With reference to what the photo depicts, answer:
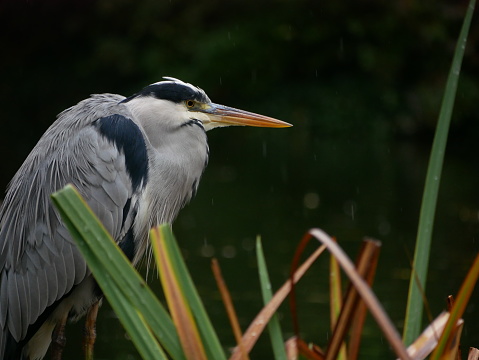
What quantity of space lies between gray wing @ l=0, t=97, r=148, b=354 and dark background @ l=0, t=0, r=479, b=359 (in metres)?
2.39

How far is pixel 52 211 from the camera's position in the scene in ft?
11.5

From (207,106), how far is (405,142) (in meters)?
13.2

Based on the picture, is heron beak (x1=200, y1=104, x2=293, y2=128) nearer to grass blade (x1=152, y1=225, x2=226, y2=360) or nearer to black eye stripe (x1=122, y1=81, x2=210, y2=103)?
black eye stripe (x1=122, y1=81, x2=210, y2=103)

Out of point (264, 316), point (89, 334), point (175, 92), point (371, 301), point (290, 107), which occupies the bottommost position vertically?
point (290, 107)

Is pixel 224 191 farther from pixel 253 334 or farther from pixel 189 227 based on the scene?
pixel 253 334

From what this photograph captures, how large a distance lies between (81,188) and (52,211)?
152mm

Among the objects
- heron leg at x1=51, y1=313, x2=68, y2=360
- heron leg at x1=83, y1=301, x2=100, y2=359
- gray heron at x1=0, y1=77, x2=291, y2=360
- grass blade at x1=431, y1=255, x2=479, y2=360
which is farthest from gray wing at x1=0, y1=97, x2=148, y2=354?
grass blade at x1=431, y1=255, x2=479, y2=360

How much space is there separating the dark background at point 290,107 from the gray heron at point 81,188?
2381mm

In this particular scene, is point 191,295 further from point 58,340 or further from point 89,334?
point 89,334

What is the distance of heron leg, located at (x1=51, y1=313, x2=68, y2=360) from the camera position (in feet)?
11.7

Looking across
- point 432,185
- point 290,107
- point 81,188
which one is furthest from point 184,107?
point 290,107

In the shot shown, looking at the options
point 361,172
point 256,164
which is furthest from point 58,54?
point 361,172

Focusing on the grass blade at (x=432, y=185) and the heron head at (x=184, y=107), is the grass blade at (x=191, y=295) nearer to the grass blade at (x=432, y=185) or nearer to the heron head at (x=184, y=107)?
the grass blade at (x=432, y=185)

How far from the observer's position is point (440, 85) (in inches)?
693
